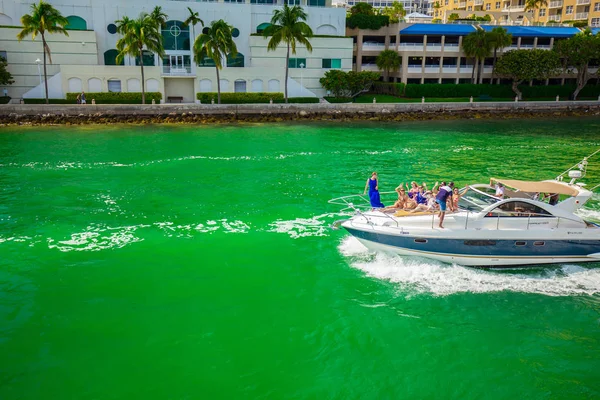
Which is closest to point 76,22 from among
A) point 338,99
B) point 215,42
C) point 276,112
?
point 215,42

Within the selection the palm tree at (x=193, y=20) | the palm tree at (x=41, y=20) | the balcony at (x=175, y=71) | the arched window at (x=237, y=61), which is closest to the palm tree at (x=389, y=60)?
the arched window at (x=237, y=61)

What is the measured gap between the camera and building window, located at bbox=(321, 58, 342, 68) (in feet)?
222

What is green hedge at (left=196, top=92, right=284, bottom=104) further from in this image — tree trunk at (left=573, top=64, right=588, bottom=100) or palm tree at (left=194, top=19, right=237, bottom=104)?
tree trunk at (left=573, top=64, right=588, bottom=100)

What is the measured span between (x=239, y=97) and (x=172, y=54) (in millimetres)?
11059

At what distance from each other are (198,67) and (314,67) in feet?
49.7

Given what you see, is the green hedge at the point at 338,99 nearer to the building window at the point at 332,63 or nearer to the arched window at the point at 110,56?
the building window at the point at 332,63

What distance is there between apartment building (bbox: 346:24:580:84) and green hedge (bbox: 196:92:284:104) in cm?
1801

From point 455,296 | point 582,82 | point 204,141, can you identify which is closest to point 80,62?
point 204,141

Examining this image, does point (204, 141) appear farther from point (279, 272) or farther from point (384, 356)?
point (384, 356)

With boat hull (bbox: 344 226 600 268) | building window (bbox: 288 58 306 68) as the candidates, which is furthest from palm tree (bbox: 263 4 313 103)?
boat hull (bbox: 344 226 600 268)

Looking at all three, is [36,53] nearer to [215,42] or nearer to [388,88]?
[215,42]

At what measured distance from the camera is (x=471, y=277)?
17.9 meters

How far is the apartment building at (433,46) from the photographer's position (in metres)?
69.4

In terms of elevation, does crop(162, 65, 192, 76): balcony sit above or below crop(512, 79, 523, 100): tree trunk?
above
